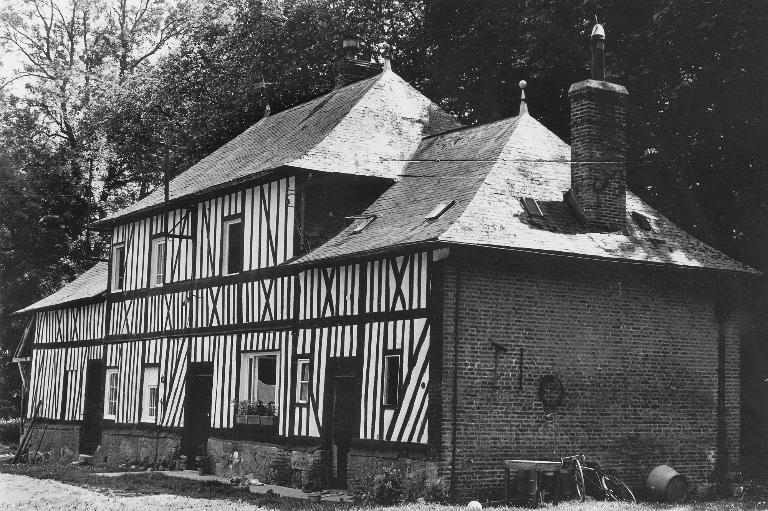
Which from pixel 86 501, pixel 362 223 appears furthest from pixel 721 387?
pixel 86 501

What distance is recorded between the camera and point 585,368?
1795cm

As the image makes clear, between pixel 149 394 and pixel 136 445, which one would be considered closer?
pixel 136 445

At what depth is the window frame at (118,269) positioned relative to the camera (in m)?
28.6

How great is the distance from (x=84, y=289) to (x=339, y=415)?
46.9 feet

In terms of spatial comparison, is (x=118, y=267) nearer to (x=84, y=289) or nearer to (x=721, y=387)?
(x=84, y=289)

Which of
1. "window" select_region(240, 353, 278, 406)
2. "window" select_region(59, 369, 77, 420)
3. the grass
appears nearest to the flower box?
"window" select_region(240, 353, 278, 406)

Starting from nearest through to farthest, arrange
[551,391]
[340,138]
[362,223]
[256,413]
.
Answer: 1. [551,391]
2. [362,223]
3. [256,413]
4. [340,138]

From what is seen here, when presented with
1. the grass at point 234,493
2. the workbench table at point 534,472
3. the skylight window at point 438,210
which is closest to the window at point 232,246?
the grass at point 234,493

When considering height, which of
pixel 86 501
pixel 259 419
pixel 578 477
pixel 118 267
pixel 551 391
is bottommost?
pixel 86 501

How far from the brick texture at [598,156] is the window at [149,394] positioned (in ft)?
39.6

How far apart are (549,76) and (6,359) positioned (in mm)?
27936

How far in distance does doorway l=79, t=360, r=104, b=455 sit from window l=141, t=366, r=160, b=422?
3385mm

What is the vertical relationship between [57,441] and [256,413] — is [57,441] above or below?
below

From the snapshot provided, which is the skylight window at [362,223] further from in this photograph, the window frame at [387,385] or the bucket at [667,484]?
the bucket at [667,484]
